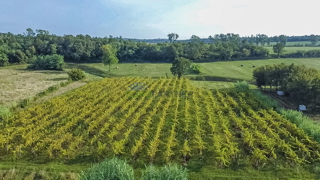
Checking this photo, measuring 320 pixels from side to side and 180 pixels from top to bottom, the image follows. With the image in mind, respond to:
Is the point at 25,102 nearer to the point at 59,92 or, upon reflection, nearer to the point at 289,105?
the point at 59,92

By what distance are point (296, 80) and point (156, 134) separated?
19.0 m

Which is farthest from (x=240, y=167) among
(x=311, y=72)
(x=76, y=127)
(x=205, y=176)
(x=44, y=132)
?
(x=311, y=72)

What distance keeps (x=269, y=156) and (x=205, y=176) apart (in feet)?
16.0

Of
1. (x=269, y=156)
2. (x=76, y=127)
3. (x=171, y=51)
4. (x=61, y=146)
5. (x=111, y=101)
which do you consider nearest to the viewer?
(x=269, y=156)

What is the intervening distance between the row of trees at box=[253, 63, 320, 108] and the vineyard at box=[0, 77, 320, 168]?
4561 millimetres

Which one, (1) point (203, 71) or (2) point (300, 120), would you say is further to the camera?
(1) point (203, 71)

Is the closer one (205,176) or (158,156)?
(205,176)

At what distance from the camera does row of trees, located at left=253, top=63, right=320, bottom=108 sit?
2284 centimetres

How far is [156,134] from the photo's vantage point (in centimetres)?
1616

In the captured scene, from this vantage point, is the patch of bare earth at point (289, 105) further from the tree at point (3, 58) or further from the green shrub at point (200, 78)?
the tree at point (3, 58)

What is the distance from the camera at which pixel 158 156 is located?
45.8 ft

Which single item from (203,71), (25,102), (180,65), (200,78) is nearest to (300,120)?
(180,65)

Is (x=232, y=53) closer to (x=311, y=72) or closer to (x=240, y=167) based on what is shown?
(x=311, y=72)

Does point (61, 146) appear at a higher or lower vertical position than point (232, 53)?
lower
